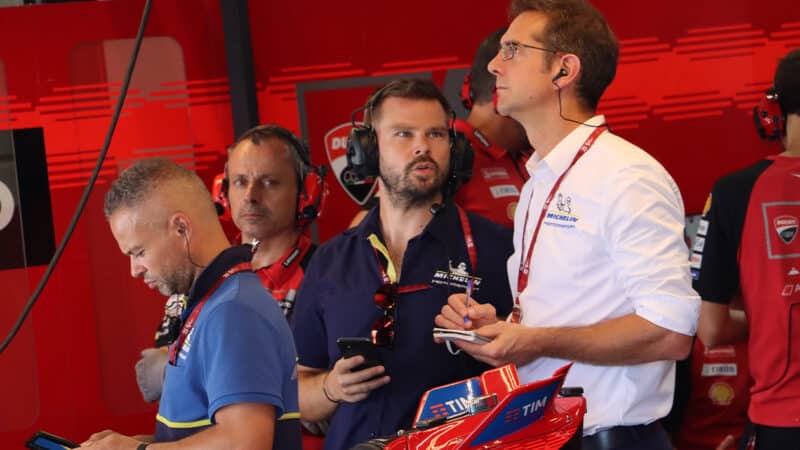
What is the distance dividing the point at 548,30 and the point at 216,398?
1320mm

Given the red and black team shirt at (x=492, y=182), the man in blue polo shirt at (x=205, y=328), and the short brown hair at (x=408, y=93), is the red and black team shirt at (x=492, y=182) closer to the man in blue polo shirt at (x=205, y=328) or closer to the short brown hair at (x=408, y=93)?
the short brown hair at (x=408, y=93)

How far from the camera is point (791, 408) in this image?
3381mm

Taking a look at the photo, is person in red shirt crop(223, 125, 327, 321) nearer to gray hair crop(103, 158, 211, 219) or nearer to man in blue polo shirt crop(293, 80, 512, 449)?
man in blue polo shirt crop(293, 80, 512, 449)

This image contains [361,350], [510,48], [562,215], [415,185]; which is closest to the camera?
[562,215]

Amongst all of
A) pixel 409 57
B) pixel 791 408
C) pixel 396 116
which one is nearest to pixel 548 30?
pixel 396 116

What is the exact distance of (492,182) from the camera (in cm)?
393

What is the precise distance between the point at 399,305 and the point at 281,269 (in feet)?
3.59

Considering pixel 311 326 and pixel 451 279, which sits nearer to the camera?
pixel 451 279

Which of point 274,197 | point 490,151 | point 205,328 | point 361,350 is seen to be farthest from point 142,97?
point 205,328

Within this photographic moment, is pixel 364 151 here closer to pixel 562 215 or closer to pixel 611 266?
pixel 562 215

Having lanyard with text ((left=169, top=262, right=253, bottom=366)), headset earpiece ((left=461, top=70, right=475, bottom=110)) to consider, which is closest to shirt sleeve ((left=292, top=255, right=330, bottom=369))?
lanyard with text ((left=169, top=262, right=253, bottom=366))

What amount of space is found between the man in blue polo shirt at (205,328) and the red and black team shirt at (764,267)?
1649mm

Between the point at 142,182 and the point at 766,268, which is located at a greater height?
the point at 142,182

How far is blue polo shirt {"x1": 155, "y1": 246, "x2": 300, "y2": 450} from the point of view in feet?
7.96
